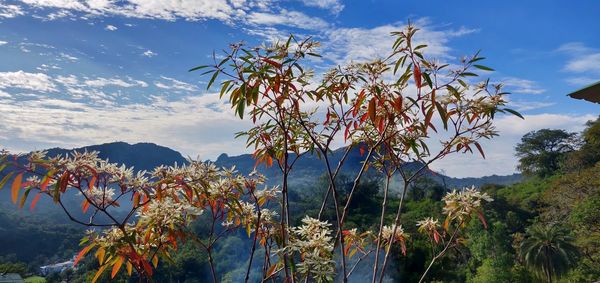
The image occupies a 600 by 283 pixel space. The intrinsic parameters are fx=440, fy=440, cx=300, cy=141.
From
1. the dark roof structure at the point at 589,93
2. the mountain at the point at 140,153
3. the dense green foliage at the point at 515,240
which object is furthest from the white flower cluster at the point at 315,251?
the mountain at the point at 140,153

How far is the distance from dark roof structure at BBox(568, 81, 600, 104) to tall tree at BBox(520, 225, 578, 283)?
14635mm

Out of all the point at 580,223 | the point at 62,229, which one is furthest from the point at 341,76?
the point at 62,229

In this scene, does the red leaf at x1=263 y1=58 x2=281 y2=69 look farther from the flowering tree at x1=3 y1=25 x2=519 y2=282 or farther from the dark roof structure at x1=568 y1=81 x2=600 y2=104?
the dark roof structure at x1=568 y1=81 x2=600 y2=104

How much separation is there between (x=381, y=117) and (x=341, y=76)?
9.4 inches

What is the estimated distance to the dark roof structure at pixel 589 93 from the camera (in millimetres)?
1965

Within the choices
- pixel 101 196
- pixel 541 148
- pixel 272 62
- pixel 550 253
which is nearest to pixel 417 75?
pixel 272 62

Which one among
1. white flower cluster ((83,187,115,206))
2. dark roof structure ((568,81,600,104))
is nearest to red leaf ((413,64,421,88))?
dark roof structure ((568,81,600,104))

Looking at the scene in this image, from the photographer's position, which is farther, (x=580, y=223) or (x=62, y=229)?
(x=62, y=229)

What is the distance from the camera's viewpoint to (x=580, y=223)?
15078 mm

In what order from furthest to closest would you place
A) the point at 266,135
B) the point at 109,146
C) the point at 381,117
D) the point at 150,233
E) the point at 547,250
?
the point at 109,146
the point at 547,250
the point at 266,135
the point at 381,117
the point at 150,233

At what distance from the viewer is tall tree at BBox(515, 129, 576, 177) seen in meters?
35.8

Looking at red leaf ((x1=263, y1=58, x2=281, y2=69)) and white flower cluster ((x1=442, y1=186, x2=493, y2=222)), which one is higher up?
red leaf ((x1=263, y1=58, x2=281, y2=69))

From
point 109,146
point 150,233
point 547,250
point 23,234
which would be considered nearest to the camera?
point 150,233

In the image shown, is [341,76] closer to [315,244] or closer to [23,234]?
[315,244]
